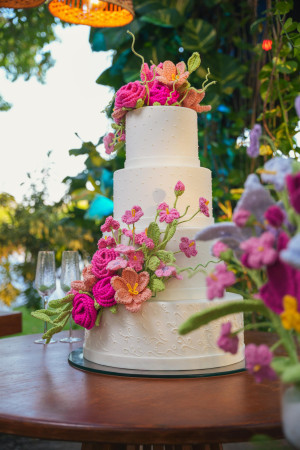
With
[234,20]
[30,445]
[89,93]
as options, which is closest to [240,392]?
[30,445]

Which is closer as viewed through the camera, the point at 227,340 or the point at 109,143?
the point at 227,340

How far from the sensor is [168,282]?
155 centimetres

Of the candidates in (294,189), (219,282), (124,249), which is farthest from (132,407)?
(294,189)

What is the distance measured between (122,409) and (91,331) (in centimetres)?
51

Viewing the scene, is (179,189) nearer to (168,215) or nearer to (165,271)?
(168,215)

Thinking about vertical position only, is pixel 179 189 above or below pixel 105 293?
above

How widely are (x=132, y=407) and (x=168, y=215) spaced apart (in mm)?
568

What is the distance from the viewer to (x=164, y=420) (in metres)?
1.00

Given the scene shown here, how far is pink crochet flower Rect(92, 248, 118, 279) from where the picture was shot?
1497mm

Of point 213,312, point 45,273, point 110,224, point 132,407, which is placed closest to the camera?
point 213,312

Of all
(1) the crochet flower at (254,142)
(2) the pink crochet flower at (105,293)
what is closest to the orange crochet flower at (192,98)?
(2) the pink crochet flower at (105,293)

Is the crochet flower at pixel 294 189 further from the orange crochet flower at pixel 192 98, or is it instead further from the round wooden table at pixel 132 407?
the orange crochet flower at pixel 192 98

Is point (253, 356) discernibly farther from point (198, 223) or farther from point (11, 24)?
point (11, 24)

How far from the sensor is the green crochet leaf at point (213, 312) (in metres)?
0.62
